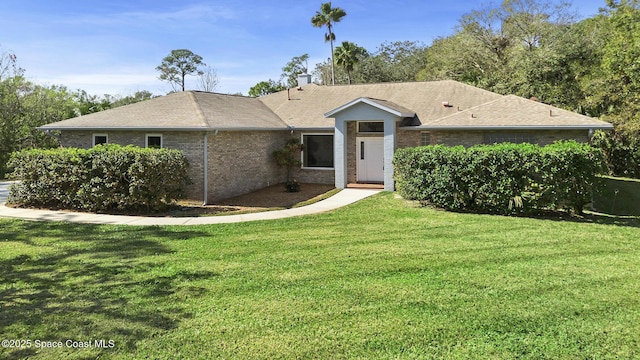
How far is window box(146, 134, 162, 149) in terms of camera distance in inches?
628

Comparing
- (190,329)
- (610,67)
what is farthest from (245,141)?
(610,67)

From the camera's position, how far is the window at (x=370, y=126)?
1931cm

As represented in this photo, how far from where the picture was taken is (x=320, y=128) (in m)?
19.4

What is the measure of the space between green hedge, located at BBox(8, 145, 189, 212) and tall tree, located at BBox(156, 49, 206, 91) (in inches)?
2117

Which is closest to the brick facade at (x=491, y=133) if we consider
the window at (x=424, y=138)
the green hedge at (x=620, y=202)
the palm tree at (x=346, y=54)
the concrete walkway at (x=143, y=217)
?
the window at (x=424, y=138)

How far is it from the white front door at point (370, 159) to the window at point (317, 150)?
1302 mm

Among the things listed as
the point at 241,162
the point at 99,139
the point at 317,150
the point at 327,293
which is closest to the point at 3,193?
the point at 99,139

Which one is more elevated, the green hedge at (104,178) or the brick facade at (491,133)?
the brick facade at (491,133)

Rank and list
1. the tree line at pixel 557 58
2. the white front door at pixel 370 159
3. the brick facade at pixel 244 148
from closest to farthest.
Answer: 1. the brick facade at pixel 244 148
2. the white front door at pixel 370 159
3. the tree line at pixel 557 58

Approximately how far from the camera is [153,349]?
4461 millimetres

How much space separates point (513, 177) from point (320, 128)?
31.4 feet

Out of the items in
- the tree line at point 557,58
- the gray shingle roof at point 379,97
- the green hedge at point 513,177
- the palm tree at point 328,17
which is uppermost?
the palm tree at point 328,17

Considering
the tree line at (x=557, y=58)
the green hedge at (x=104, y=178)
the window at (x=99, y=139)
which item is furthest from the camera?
the tree line at (x=557, y=58)

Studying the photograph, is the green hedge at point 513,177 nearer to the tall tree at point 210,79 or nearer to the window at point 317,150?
the window at point 317,150
